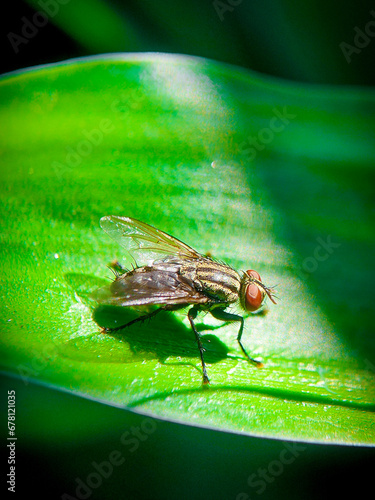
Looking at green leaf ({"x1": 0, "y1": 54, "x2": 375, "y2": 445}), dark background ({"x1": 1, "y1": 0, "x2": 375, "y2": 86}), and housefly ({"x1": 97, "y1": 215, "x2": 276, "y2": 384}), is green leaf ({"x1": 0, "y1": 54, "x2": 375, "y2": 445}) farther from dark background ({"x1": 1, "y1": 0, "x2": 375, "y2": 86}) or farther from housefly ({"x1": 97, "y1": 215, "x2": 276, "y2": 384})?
dark background ({"x1": 1, "y1": 0, "x2": 375, "y2": 86})

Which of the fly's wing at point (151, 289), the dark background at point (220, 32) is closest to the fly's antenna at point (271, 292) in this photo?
the fly's wing at point (151, 289)

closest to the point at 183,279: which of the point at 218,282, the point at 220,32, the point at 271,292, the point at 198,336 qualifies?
the point at 218,282

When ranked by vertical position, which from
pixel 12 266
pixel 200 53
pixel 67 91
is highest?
pixel 67 91

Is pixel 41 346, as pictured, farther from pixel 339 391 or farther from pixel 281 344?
pixel 339 391

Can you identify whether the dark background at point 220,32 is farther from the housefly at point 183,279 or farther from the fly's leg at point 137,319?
the fly's leg at point 137,319

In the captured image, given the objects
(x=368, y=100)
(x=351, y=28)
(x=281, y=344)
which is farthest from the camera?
(x=351, y=28)

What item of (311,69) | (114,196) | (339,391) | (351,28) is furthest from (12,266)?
(351,28)
